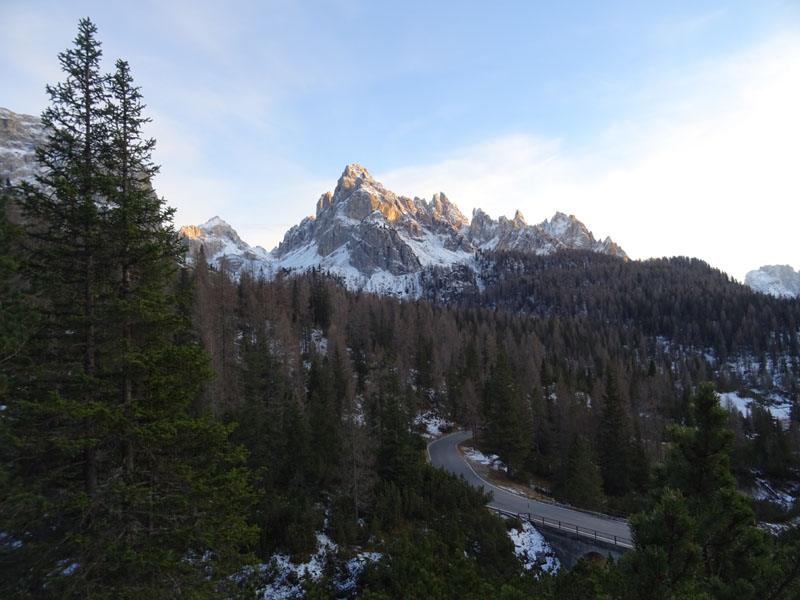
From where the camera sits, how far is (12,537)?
266 inches

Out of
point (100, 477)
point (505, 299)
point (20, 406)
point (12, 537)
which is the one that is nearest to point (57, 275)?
point (20, 406)

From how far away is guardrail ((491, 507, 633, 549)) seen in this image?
21.2m

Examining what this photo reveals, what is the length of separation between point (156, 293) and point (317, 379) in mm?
31635

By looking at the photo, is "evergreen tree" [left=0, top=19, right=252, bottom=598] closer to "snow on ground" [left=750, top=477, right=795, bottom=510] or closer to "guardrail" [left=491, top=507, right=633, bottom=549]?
"guardrail" [left=491, top=507, right=633, bottom=549]

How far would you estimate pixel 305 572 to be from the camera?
17.7 metres

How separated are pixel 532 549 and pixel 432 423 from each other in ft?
95.9

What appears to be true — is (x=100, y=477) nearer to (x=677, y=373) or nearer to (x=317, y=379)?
(x=317, y=379)

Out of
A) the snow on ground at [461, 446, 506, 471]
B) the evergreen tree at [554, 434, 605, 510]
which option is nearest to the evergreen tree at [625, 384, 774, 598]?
the evergreen tree at [554, 434, 605, 510]

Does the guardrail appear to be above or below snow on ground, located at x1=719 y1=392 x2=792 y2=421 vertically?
above

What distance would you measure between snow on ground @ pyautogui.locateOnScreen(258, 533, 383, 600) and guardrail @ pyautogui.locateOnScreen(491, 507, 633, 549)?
33.9 feet

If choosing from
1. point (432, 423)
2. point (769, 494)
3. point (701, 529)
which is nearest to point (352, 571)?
point (701, 529)

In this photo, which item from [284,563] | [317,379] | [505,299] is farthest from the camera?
[505,299]

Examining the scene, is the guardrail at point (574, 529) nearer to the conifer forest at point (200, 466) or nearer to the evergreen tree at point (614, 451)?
the conifer forest at point (200, 466)

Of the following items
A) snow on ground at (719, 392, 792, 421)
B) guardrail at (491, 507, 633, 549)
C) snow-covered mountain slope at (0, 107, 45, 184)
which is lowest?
snow on ground at (719, 392, 792, 421)
